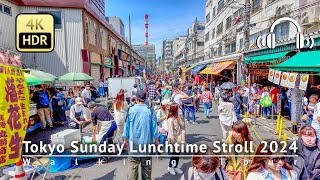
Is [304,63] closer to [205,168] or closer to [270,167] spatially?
[270,167]

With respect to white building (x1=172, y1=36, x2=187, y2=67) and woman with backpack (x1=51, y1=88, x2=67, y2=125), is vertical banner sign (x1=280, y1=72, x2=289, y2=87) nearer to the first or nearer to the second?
woman with backpack (x1=51, y1=88, x2=67, y2=125)

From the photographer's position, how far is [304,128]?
10.5ft

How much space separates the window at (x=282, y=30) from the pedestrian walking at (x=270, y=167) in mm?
14266

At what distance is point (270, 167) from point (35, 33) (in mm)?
4032

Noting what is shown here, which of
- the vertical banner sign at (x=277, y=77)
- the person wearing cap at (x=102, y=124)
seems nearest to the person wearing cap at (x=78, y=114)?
the person wearing cap at (x=102, y=124)

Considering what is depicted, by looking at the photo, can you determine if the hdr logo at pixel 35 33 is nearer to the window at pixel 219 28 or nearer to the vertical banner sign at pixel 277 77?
the vertical banner sign at pixel 277 77

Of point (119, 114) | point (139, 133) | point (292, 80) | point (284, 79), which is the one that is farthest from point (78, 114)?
point (284, 79)

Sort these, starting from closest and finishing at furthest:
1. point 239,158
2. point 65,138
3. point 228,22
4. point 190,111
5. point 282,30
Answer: point 239,158
point 65,138
point 190,111
point 282,30
point 228,22

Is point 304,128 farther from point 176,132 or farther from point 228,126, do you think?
point 228,126

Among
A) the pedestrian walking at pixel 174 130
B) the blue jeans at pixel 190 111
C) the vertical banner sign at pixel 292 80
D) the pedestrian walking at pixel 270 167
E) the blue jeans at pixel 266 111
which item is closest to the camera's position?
the pedestrian walking at pixel 270 167

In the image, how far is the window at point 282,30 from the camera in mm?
14312

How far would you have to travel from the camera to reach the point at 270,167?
8.16 feet

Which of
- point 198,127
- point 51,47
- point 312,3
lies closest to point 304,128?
point 51,47

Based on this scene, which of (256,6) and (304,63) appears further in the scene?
(256,6)
